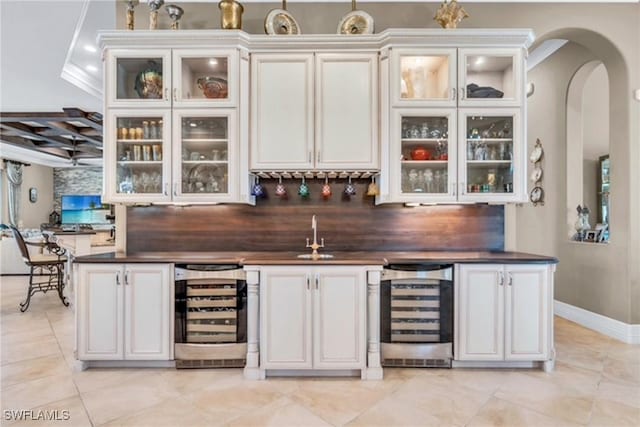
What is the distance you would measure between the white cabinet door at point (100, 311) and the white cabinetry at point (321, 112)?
138 centimetres

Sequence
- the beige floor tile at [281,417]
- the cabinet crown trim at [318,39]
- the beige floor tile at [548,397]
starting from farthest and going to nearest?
the cabinet crown trim at [318,39], the beige floor tile at [548,397], the beige floor tile at [281,417]

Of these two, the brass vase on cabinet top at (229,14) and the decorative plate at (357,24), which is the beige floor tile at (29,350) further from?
the decorative plate at (357,24)

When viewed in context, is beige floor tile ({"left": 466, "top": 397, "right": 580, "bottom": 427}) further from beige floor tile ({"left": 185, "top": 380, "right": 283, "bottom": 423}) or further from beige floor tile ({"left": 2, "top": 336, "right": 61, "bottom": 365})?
beige floor tile ({"left": 2, "top": 336, "right": 61, "bottom": 365})

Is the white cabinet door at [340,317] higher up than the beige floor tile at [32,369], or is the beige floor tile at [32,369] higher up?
the white cabinet door at [340,317]

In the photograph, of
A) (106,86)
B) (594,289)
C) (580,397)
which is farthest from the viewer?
(594,289)

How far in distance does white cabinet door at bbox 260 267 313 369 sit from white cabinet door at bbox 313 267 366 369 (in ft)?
0.24

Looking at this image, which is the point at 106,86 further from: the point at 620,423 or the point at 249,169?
the point at 620,423

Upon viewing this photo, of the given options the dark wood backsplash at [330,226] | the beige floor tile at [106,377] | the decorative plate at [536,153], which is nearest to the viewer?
the beige floor tile at [106,377]

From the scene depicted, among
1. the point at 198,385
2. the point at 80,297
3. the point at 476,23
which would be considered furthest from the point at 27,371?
the point at 476,23

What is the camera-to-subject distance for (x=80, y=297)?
265cm

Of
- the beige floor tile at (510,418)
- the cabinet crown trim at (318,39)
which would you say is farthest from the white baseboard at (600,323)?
the cabinet crown trim at (318,39)

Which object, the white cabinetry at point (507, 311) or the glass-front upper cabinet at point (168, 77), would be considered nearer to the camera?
the white cabinetry at point (507, 311)

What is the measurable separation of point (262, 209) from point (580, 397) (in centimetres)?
273

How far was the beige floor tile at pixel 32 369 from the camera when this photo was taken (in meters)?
2.58
